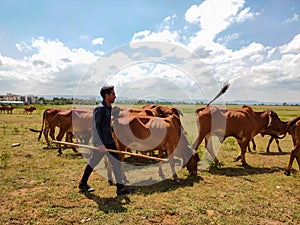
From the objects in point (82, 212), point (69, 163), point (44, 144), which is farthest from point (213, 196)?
point (44, 144)

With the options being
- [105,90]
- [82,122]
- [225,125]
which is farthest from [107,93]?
[82,122]

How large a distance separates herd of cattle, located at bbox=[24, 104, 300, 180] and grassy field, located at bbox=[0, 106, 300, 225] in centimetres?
90

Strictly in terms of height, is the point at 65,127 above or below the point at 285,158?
above

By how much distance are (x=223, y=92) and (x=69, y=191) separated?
6.39 metres

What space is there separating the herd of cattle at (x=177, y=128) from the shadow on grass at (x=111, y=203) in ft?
5.58

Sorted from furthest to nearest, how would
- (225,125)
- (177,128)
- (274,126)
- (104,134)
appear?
(274,126)
(225,125)
(177,128)
(104,134)

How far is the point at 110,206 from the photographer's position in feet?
18.6

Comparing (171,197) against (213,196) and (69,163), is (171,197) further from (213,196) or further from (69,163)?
(69,163)

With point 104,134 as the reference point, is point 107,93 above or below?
above

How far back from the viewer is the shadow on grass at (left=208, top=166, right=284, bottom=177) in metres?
8.54

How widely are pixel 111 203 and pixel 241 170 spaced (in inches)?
210

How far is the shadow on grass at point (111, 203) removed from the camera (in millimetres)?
5492

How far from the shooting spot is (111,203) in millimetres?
5848

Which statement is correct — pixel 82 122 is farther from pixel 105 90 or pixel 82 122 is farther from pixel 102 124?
pixel 105 90
